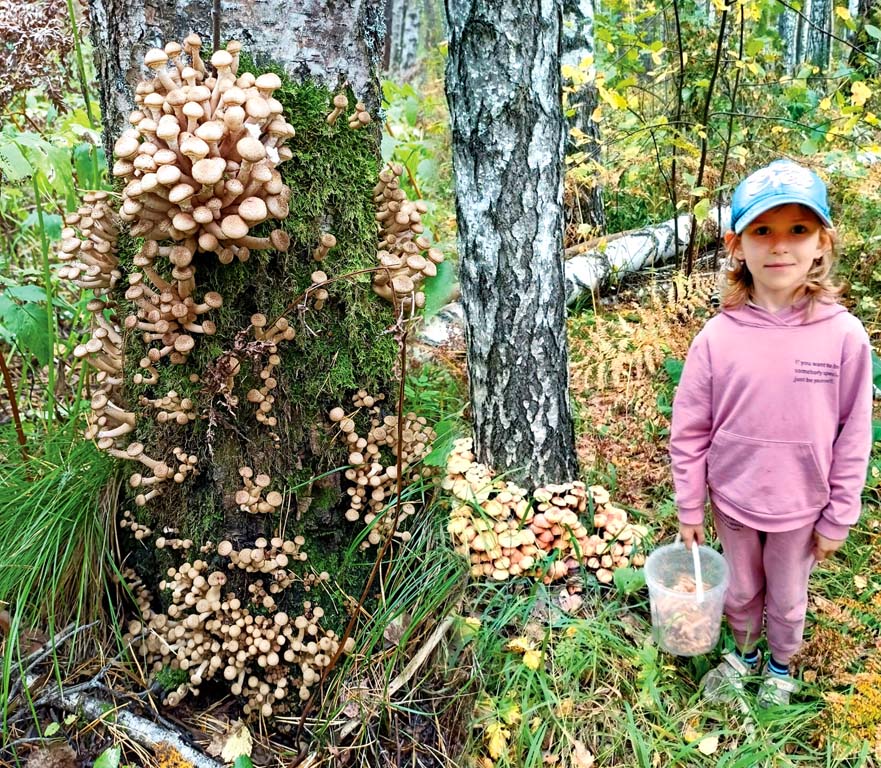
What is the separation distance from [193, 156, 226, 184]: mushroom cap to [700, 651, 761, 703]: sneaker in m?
2.44

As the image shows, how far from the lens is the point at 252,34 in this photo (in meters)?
2.07

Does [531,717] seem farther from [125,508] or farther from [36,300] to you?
[36,300]

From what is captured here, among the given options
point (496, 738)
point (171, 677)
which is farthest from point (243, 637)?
point (496, 738)

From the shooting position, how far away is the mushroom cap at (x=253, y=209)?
6.11 ft

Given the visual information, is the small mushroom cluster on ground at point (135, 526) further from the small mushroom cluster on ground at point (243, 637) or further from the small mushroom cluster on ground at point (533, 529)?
the small mushroom cluster on ground at point (533, 529)

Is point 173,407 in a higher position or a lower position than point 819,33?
lower

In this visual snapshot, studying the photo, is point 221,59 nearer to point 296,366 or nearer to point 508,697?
point 296,366

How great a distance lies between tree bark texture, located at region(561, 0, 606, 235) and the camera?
17.7 feet

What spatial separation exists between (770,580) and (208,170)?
7.69 ft

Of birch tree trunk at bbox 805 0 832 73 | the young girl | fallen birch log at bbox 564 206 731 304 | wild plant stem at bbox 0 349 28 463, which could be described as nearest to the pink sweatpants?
the young girl

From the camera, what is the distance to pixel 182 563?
8.24 feet

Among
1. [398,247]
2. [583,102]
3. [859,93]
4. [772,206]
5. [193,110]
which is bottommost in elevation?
[398,247]

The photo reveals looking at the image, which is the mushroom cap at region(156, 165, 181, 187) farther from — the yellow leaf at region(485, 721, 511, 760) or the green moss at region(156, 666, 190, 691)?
the yellow leaf at region(485, 721, 511, 760)

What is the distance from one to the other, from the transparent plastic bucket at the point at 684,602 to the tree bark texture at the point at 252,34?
2.11 metres
